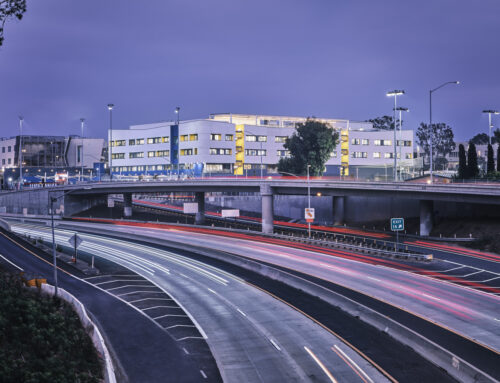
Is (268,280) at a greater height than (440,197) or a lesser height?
lesser

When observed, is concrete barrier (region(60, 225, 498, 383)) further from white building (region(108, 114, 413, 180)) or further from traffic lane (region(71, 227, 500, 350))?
white building (region(108, 114, 413, 180))

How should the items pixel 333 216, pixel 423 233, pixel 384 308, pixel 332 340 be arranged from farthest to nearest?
1. pixel 333 216
2. pixel 423 233
3. pixel 384 308
4. pixel 332 340

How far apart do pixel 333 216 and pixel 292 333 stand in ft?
207

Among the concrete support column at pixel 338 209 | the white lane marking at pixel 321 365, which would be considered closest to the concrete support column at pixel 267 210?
the concrete support column at pixel 338 209

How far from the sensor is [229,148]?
Answer: 443 feet

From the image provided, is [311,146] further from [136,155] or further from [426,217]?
[136,155]

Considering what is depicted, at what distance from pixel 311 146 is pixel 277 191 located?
34526mm

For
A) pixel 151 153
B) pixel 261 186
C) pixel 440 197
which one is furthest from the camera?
pixel 151 153

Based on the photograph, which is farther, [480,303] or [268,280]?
[268,280]

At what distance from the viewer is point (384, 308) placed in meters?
31.3

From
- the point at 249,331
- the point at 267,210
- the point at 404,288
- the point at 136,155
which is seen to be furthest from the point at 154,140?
the point at 249,331

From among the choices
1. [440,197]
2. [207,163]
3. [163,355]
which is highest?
[207,163]

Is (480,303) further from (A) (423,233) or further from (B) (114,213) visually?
(B) (114,213)

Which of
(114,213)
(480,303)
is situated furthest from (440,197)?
(114,213)
